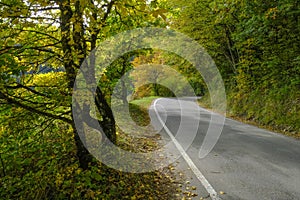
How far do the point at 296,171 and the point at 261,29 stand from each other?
733 cm

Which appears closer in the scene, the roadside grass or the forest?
the forest

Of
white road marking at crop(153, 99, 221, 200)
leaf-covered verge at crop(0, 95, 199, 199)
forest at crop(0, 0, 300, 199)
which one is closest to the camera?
forest at crop(0, 0, 300, 199)

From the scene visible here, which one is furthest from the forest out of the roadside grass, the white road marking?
the roadside grass

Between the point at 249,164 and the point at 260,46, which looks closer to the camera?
the point at 249,164

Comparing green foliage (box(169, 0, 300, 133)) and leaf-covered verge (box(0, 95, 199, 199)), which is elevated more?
green foliage (box(169, 0, 300, 133))

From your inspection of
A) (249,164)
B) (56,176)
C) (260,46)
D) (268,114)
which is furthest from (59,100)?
(260,46)

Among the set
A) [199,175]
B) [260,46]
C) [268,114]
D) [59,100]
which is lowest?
[199,175]

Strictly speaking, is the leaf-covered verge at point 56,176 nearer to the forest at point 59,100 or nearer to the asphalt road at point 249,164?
the forest at point 59,100

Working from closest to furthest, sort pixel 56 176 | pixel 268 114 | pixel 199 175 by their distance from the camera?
pixel 56 176
pixel 199 175
pixel 268 114

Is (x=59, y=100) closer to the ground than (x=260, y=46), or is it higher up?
closer to the ground

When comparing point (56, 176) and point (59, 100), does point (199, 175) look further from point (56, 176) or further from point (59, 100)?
point (59, 100)

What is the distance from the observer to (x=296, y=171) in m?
5.42

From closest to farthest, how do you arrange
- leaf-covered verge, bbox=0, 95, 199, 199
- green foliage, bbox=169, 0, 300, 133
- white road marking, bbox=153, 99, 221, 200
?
1. leaf-covered verge, bbox=0, 95, 199, 199
2. white road marking, bbox=153, 99, 221, 200
3. green foliage, bbox=169, 0, 300, 133

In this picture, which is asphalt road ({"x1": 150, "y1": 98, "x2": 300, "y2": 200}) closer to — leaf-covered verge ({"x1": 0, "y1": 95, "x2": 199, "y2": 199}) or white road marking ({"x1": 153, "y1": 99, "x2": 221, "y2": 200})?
white road marking ({"x1": 153, "y1": 99, "x2": 221, "y2": 200})
